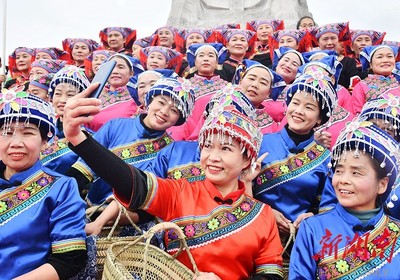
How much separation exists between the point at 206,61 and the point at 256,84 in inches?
62.4

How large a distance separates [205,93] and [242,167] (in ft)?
9.55

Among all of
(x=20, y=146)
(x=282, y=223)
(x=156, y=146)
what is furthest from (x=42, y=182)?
(x=282, y=223)

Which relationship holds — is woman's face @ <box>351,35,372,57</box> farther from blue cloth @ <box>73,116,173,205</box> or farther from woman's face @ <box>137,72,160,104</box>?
blue cloth @ <box>73,116,173,205</box>

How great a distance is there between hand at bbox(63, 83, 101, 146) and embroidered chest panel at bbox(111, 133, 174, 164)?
160 cm

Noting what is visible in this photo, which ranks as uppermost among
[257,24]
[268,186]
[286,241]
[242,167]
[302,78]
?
[257,24]

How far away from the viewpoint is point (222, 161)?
2.58 meters

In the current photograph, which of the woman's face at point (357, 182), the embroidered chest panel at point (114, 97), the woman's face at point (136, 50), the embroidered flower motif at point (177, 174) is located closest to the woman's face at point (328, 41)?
the woman's face at point (136, 50)

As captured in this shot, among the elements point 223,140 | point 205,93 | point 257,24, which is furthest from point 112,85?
point 257,24

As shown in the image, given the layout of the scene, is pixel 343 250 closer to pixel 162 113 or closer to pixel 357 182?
pixel 357 182

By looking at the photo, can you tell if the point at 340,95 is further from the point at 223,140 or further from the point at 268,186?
the point at 223,140

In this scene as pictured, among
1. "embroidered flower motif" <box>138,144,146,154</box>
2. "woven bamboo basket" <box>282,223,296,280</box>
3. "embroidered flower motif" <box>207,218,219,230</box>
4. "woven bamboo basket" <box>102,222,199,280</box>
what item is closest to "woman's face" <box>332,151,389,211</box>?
"woven bamboo basket" <box>282,223,296,280</box>

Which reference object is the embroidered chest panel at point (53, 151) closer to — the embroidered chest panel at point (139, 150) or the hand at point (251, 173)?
the embroidered chest panel at point (139, 150)

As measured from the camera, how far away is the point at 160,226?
2068 mm

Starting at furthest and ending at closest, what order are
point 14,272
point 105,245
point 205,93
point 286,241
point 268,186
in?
point 205,93 → point 268,186 → point 286,241 → point 105,245 → point 14,272
